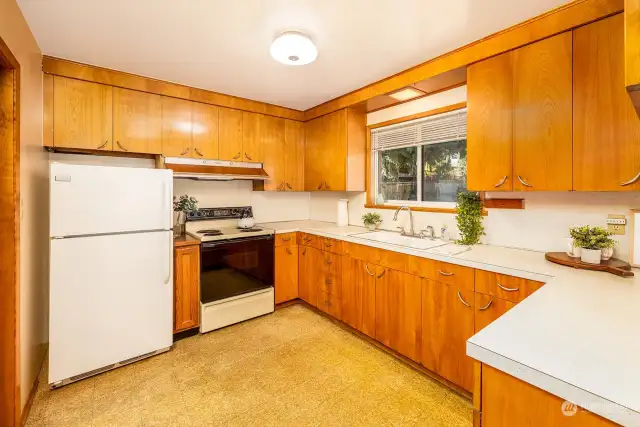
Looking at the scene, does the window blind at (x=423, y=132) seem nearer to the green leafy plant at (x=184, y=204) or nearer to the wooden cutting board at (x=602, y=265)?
the wooden cutting board at (x=602, y=265)

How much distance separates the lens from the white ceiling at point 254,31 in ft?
5.60

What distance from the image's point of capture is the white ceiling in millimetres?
1707

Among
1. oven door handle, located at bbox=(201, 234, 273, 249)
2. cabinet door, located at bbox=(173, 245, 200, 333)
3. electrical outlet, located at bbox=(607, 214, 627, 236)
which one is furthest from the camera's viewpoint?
oven door handle, located at bbox=(201, 234, 273, 249)

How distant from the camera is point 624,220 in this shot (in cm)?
176

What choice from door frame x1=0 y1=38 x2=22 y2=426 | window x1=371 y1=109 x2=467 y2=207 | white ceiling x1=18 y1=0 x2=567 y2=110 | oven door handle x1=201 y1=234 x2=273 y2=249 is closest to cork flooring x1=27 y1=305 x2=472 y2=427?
door frame x1=0 y1=38 x2=22 y2=426

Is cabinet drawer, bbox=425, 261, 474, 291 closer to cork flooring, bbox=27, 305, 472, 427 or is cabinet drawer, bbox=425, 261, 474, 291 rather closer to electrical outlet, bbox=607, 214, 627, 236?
cork flooring, bbox=27, 305, 472, 427

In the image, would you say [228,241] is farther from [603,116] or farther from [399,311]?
[603,116]

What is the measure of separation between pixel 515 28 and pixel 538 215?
1251 millimetres

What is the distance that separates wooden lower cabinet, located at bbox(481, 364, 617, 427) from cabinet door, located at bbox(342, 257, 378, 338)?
163 cm

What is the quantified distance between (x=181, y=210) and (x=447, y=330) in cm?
270

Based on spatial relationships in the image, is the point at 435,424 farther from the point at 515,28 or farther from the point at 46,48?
the point at 46,48

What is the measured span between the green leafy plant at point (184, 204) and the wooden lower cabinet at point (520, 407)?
300 centimetres

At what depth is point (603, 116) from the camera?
1.59 metres

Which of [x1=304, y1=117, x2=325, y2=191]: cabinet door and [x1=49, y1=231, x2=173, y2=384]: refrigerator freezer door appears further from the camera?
[x1=304, y1=117, x2=325, y2=191]: cabinet door
